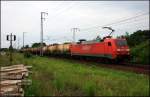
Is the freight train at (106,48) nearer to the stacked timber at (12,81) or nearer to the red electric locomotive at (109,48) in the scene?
the red electric locomotive at (109,48)

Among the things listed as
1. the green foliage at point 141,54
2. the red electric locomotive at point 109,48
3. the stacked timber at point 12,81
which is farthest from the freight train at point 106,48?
the stacked timber at point 12,81

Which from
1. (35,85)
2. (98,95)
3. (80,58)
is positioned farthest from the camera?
(80,58)

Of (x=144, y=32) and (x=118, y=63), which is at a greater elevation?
(x=144, y=32)

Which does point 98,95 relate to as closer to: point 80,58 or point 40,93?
point 40,93

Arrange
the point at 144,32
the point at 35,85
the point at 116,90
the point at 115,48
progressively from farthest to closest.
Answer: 1. the point at 144,32
2. the point at 115,48
3. the point at 35,85
4. the point at 116,90

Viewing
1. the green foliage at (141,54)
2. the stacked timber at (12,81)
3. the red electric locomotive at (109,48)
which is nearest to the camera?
the stacked timber at (12,81)

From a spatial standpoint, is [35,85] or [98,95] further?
[35,85]

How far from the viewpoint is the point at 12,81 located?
1198 cm

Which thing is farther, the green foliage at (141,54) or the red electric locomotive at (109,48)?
the green foliage at (141,54)

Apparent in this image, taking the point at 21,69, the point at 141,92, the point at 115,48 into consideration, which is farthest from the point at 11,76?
the point at 115,48

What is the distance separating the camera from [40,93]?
12.1 meters

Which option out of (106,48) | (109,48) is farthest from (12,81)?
(106,48)

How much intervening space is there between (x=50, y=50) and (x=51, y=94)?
175ft

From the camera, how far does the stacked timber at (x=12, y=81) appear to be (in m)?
11.1
